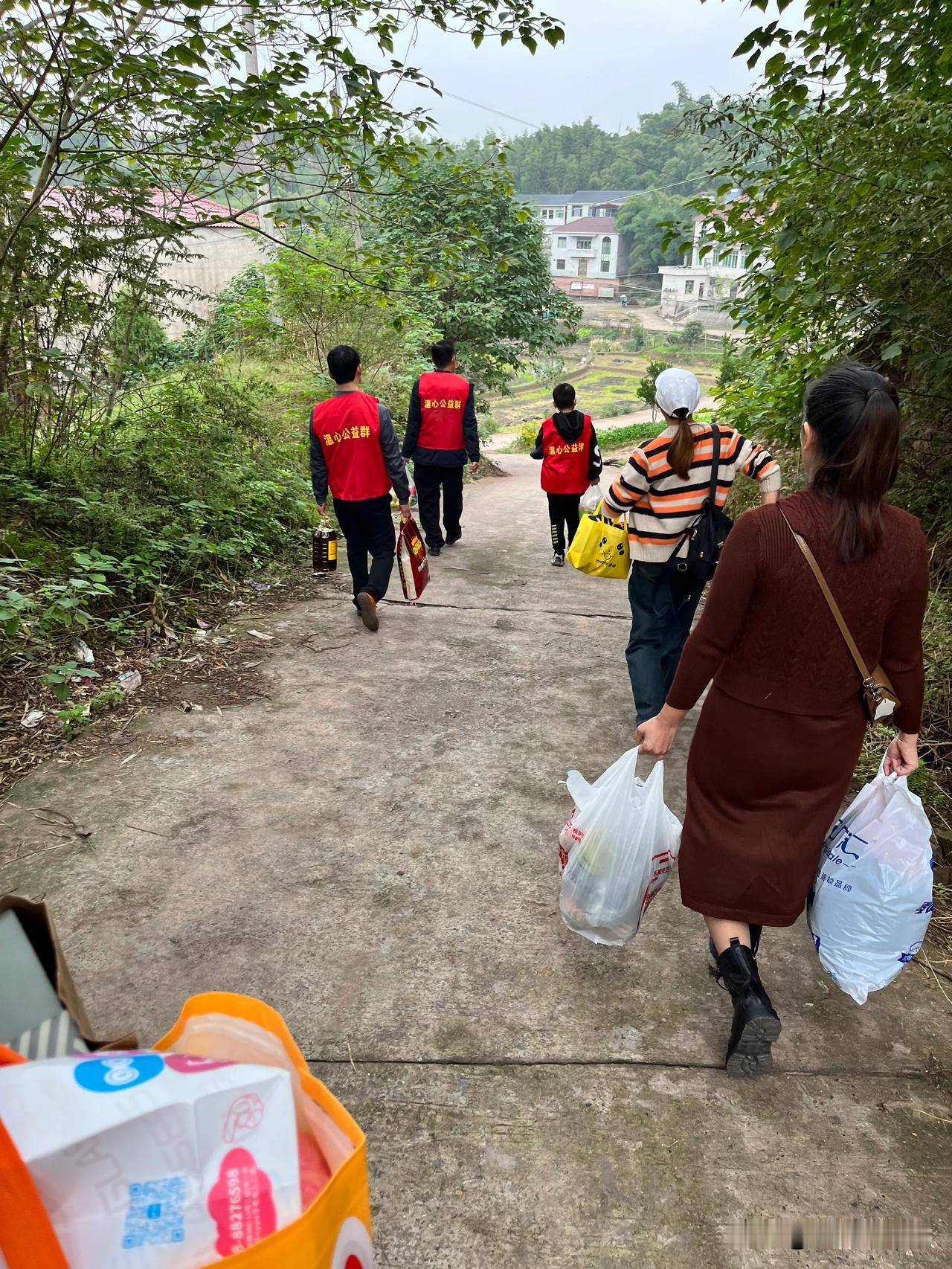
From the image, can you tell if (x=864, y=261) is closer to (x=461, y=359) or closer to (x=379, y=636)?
(x=379, y=636)

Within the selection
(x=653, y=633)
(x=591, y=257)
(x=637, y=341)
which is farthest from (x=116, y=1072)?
(x=591, y=257)

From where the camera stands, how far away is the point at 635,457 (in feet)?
10.5

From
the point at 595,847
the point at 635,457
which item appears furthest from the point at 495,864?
the point at 635,457

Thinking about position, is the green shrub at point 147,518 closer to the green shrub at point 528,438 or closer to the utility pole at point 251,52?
the utility pole at point 251,52

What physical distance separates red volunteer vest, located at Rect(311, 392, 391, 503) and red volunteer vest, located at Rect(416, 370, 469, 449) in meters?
1.59

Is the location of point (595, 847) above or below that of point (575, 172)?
below

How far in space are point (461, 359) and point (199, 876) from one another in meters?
14.3

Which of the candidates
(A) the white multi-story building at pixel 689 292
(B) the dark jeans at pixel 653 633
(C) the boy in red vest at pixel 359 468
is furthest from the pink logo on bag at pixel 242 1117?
(A) the white multi-story building at pixel 689 292

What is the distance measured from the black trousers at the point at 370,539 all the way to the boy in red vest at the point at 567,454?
152 centimetres

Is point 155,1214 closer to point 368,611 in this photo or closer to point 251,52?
point 368,611

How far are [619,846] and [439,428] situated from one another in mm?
4727

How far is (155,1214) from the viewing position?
73cm

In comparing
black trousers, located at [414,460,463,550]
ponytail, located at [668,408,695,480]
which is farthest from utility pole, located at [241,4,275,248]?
ponytail, located at [668,408,695,480]

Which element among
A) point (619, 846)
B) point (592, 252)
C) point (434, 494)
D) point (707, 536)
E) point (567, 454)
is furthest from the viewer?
point (592, 252)
